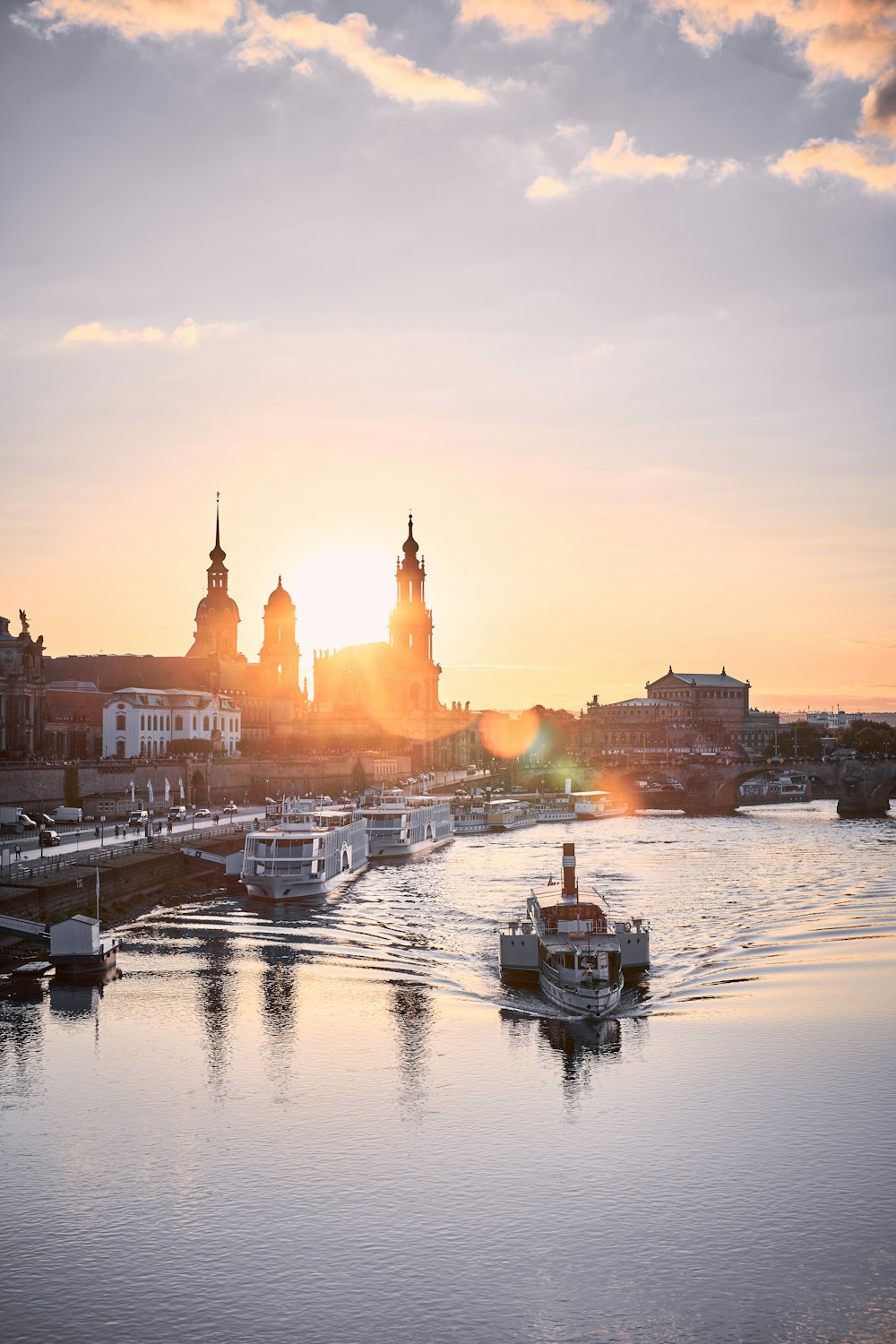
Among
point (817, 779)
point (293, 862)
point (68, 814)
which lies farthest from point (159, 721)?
point (817, 779)

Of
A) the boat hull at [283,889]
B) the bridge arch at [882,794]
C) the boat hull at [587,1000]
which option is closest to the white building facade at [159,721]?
the boat hull at [283,889]

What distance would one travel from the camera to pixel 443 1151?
33.0 m

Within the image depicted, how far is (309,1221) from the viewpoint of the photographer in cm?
2923

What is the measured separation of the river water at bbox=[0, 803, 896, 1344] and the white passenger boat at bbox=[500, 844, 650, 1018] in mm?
1155

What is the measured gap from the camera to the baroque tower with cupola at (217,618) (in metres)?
192

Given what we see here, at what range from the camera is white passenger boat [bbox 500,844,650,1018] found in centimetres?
4622

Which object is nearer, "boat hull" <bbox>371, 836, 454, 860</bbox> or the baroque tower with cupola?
"boat hull" <bbox>371, 836, 454, 860</bbox>

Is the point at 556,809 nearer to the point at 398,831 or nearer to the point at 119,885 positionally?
the point at 398,831

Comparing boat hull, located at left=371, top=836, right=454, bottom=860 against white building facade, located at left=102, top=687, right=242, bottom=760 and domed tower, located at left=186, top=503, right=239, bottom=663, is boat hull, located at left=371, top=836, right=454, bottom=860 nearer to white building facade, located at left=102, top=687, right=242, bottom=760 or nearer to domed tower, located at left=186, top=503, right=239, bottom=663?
white building facade, located at left=102, top=687, right=242, bottom=760

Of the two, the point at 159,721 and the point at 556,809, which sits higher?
the point at 159,721

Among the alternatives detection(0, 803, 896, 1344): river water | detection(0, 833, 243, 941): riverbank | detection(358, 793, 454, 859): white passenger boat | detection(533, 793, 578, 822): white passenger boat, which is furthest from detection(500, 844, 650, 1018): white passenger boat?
detection(533, 793, 578, 822): white passenger boat

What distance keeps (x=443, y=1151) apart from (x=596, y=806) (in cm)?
13644

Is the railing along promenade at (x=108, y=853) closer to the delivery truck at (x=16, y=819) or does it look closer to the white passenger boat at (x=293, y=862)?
the white passenger boat at (x=293, y=862)

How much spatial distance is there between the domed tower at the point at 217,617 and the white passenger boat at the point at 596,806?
55.0 metres
